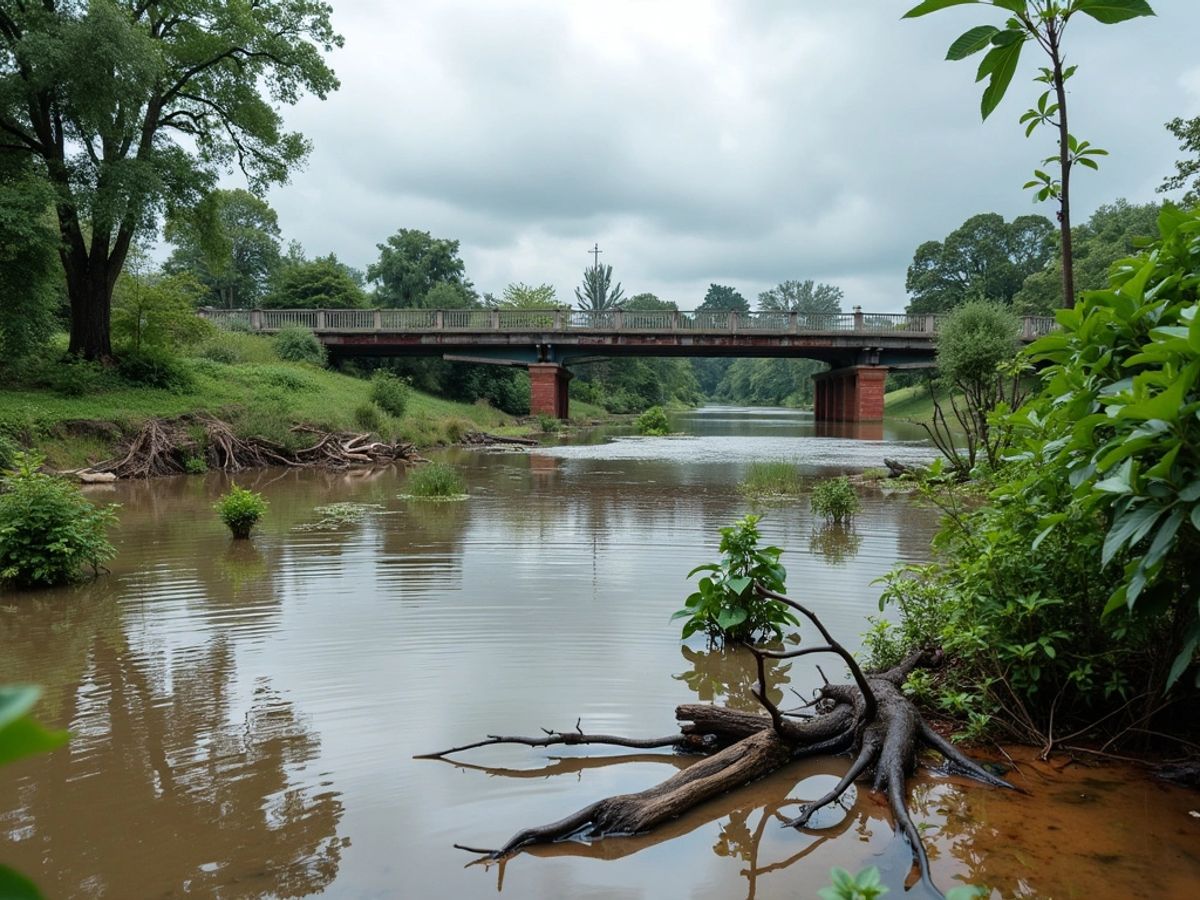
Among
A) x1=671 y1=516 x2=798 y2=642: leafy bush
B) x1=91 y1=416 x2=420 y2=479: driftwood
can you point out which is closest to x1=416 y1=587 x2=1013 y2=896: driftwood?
x1=671 y1=516 x2=798 y2=642: leafy bush

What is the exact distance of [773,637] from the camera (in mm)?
6566

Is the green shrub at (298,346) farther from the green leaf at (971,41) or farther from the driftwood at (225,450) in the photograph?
the green leaf at (971,41)

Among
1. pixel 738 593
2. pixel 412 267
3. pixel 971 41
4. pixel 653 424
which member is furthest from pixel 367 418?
pixel 412 267

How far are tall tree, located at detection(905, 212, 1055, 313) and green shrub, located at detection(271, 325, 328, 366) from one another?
5605 centimetres

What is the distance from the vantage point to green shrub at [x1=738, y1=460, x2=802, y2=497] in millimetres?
15328

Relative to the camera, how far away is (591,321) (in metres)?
39.9

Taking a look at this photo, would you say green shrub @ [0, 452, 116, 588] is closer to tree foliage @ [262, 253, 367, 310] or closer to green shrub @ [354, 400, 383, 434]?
green shrub @ [354, 400, 383, 434]

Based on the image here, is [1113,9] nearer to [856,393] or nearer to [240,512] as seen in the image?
[240,512]

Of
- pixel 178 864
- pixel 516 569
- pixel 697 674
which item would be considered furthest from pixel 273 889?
pixel 516 569

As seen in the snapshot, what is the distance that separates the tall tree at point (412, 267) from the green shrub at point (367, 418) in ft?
140

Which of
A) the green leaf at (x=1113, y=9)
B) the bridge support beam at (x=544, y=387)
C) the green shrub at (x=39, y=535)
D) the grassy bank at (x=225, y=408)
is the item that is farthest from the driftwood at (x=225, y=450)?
the green leaf at (x=1113, y=9)

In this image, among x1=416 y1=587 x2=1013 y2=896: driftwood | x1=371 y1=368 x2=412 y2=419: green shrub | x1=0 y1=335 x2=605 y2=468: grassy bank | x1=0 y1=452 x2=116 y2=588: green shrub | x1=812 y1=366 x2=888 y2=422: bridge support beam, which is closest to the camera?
x1=416 y1=587 x2=1013 y2=896: driftwood

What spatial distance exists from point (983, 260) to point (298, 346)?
63.2 meters

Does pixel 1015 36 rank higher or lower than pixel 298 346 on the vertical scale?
lower
